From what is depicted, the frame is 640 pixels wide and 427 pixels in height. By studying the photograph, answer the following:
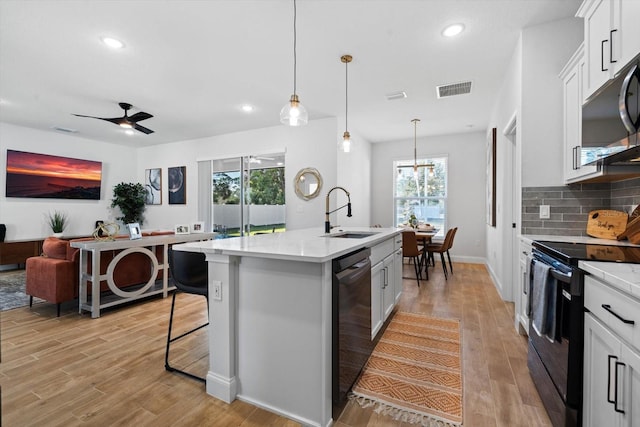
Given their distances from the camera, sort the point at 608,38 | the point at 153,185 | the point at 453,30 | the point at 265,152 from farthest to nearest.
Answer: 1. the point at 153,185
2. the point at 265,152
3. the point at 453,30
4. the point at 608,38

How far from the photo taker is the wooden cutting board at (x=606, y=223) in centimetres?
215

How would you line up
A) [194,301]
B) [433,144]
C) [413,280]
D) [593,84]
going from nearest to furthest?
[593,84], [194,301], [413,280], [433,144]

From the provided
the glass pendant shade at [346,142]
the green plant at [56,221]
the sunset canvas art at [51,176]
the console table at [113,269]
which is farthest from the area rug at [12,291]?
the glass pendant shade at [346,142]

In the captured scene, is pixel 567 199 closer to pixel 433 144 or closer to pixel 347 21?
pixel 347 21

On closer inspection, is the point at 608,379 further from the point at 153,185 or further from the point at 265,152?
the point at 153,185

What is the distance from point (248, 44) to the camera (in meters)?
2.98

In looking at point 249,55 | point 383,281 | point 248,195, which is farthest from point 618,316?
point 248,195

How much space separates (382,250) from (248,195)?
4.22 metres

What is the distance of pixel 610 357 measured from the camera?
47.2 inches

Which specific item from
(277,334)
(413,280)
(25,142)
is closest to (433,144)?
(413,280)

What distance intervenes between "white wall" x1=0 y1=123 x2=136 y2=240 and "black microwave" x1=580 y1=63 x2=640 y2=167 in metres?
8.43

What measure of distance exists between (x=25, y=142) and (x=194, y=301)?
522 cm

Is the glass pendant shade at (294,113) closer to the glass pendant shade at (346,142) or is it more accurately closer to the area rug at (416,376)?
the glass pendant shade at (346,142)

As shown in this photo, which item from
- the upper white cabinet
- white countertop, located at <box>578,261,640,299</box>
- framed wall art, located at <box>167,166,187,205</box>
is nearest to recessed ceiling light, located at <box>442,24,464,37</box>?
the upper white cabinet
